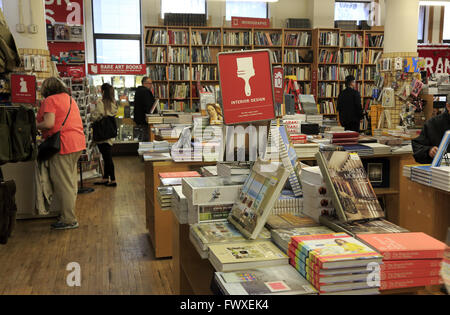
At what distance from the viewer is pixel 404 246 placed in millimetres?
1592

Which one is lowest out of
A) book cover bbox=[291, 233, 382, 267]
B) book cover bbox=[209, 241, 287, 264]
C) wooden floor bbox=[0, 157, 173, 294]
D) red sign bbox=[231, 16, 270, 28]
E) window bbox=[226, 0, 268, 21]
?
wooden floor bbox=[0, 157, 173, 294]

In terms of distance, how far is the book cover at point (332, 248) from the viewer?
1.49 meters

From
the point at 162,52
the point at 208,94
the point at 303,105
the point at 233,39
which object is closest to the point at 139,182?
the point at 208,94

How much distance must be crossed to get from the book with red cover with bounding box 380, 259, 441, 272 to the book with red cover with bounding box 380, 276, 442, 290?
4 centimetres

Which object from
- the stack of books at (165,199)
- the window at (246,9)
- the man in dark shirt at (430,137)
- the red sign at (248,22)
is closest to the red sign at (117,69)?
the red sign at (248,22)

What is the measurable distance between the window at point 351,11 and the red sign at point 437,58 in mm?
1961

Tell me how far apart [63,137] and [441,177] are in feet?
11.0

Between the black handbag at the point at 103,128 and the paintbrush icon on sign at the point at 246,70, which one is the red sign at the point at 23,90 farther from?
the paintbrush icon on sign at the point at 246,70

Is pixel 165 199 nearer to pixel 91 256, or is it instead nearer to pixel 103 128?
pixel 91 256

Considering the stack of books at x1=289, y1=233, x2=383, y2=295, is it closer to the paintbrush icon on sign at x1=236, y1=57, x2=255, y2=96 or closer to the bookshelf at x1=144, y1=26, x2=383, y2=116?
the paintbrush icon on sign at x1=236, y1=57, x2=255, y2=96

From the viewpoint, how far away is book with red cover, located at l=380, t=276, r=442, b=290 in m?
1.52

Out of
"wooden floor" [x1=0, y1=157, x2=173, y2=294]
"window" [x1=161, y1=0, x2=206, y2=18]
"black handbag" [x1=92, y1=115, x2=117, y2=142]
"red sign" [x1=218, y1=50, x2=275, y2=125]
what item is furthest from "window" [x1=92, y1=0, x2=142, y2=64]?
"red sign" [x1=218, y1=50, x2=275, y2=125]

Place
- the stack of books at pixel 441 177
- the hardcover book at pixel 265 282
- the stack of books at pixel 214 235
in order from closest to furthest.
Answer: the hardcover book at pixel 265 282 < the stack of books at pixel 214 235 < the stack of books at pixel 441 177
